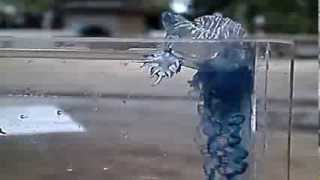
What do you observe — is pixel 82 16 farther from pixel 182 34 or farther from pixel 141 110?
pixel 182 34

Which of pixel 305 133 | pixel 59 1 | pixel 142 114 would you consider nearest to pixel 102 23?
pixel 59 1

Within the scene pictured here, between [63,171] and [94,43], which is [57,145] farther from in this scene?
[94,43]

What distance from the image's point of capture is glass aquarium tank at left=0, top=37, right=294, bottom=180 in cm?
320

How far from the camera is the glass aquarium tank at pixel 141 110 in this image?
10.5ft

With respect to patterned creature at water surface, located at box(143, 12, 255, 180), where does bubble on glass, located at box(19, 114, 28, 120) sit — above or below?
below

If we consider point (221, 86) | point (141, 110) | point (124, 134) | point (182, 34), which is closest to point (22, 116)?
point (124, 134)

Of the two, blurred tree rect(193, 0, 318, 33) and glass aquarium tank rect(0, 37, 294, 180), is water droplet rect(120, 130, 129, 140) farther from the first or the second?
blurred tree rect(193, 0, 318, 33)

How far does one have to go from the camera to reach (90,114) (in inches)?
169

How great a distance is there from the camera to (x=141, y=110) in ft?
14.5

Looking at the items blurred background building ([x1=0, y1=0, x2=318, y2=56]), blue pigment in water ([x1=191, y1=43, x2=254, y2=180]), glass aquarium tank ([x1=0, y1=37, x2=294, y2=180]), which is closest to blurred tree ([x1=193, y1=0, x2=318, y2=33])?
blurred background building ([x1=0, y1=0, x2=318, y2=56])

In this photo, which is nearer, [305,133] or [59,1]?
[305,133]

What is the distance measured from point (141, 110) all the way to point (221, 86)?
131 cm

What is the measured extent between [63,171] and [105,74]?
0.57m

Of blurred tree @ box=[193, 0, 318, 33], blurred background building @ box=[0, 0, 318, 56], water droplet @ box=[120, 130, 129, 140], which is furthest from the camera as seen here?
blurred background building @ box=[0, 0, 318, 56]
